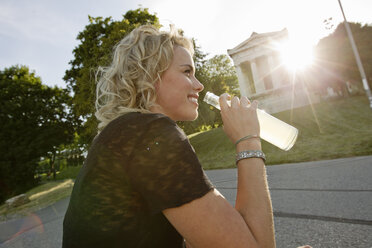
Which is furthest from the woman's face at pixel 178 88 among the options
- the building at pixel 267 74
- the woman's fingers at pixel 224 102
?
the building at pixel 267 74

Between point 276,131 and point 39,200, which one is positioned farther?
point 39,200

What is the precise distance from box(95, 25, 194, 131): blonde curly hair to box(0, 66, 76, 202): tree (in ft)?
71.5

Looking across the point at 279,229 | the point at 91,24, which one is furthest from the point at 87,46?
the point at 279,229

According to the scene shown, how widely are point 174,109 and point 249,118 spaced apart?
45 centimetres

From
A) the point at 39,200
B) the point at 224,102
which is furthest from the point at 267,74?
the point at 224,102

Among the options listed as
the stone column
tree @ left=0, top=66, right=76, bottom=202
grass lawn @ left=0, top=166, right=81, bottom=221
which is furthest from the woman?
the stone column

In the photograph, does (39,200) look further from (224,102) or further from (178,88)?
(224,102)

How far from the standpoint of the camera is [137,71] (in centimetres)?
137

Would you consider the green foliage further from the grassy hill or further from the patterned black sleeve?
the patterned black sleeve

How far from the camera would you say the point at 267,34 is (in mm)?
30672

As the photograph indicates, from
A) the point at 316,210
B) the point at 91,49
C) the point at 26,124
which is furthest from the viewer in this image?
the point at 26,124

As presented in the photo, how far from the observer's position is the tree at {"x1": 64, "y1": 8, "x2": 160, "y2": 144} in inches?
643

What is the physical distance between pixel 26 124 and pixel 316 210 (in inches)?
911

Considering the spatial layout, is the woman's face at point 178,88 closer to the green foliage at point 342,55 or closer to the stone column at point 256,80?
the green foliage at point 342,55
